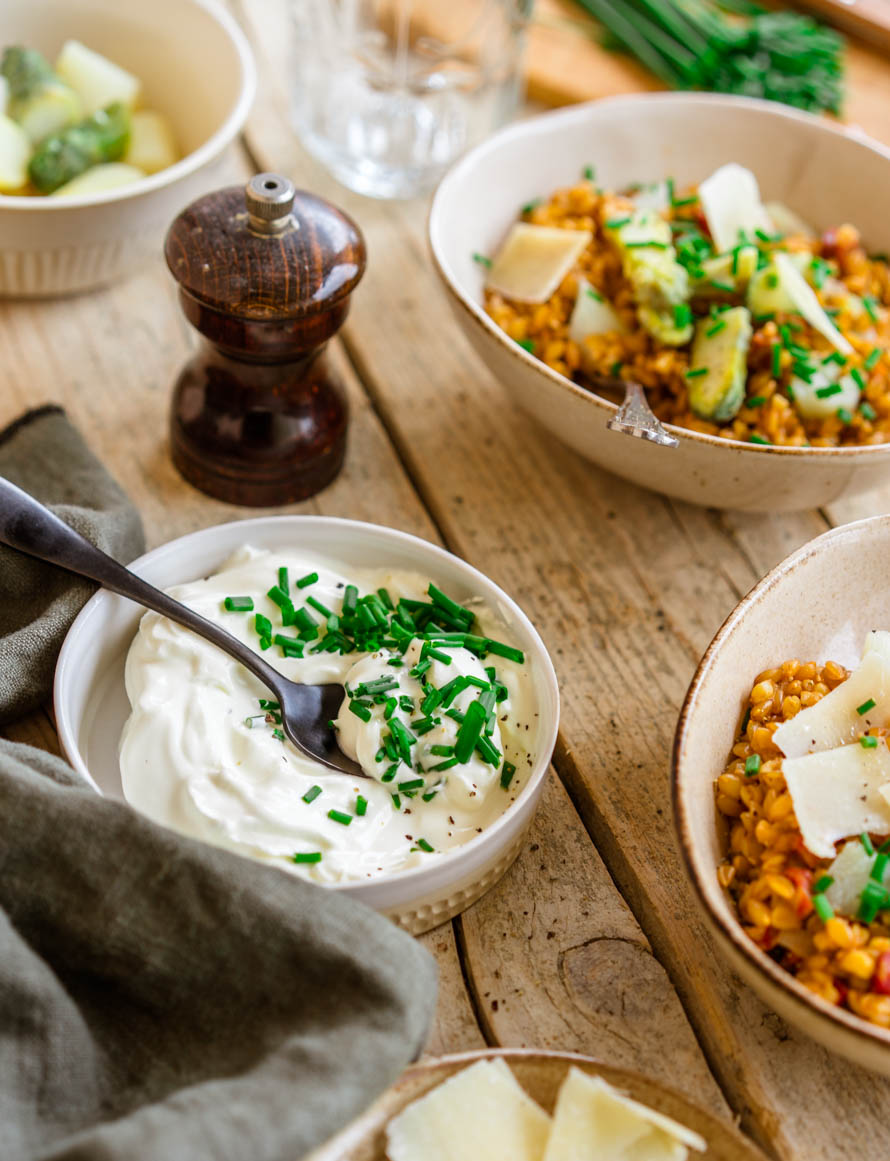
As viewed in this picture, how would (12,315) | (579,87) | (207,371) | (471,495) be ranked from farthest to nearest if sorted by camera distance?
(579,87)
(12,315)
(471,495)
(207,371)

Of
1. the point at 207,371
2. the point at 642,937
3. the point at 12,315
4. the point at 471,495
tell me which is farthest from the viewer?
the point at 12,315

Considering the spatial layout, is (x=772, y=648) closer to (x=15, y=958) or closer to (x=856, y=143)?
(x=15, y=958)

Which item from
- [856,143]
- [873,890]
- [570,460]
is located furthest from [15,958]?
[856,143]

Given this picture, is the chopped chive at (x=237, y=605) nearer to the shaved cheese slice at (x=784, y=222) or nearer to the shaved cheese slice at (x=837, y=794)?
the shaved cheese slice at (x=837, y=794)

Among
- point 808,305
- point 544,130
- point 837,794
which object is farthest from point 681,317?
point 837,794

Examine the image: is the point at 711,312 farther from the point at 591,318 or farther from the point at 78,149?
the point at 78,149

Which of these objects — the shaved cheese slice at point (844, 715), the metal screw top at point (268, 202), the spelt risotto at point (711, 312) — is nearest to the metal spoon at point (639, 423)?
the spelt risotto at point (711, 312)

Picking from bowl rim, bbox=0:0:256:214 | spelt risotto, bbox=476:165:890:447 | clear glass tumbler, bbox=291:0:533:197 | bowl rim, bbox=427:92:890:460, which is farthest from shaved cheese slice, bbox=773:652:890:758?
clear glass tumbler, bbox=291:0:533:197
